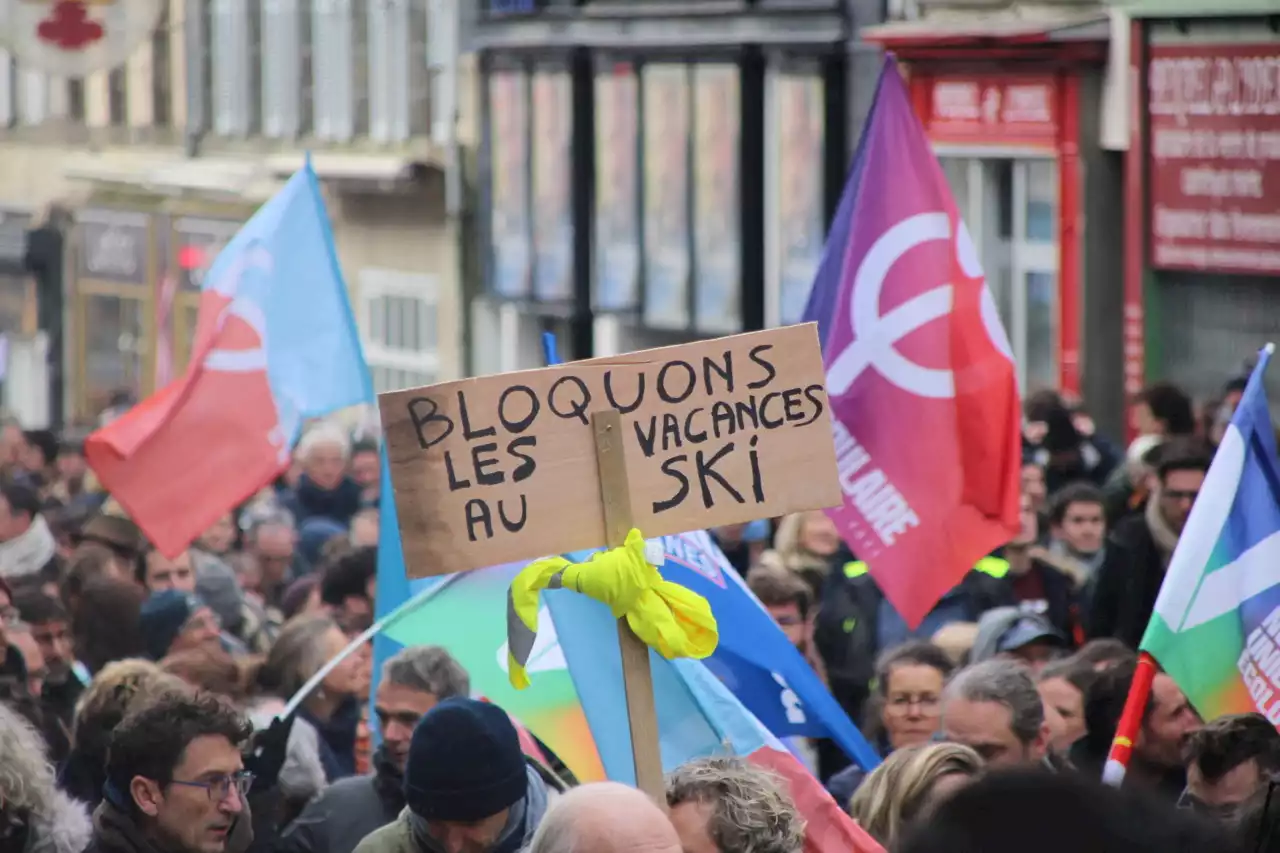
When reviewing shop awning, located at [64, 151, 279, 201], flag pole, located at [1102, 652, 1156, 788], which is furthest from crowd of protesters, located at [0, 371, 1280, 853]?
shop awning, located at [64, 151, 279, 201]

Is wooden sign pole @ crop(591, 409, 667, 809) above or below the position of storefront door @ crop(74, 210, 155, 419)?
above

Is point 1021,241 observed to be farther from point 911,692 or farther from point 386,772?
point 386,772

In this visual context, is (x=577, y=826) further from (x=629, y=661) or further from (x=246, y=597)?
(x=246, y=597)

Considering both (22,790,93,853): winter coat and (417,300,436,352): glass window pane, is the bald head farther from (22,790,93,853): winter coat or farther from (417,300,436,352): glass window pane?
(417,300,436,352): glass window pane

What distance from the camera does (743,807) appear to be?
4.76m

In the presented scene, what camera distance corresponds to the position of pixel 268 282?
10.5 metres

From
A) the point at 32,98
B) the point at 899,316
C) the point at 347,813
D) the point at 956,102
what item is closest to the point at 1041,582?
the point at 899,316

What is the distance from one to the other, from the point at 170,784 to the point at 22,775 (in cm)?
30

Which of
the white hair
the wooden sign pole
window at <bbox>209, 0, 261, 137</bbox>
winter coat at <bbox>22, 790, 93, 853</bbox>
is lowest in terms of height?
the white hair

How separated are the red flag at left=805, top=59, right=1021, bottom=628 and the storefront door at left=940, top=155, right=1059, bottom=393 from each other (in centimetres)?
931

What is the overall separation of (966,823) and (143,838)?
338 centimetres

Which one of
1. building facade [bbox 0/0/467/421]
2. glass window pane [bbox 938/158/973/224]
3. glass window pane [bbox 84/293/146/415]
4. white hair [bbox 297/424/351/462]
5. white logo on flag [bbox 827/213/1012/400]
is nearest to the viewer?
white logo on flag [bbox 827/213/1012/400]

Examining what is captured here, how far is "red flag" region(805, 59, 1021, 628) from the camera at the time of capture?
800 cm

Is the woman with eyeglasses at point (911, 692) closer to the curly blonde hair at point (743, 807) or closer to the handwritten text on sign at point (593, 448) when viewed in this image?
the handwritten text on sign at point (593, 448)
